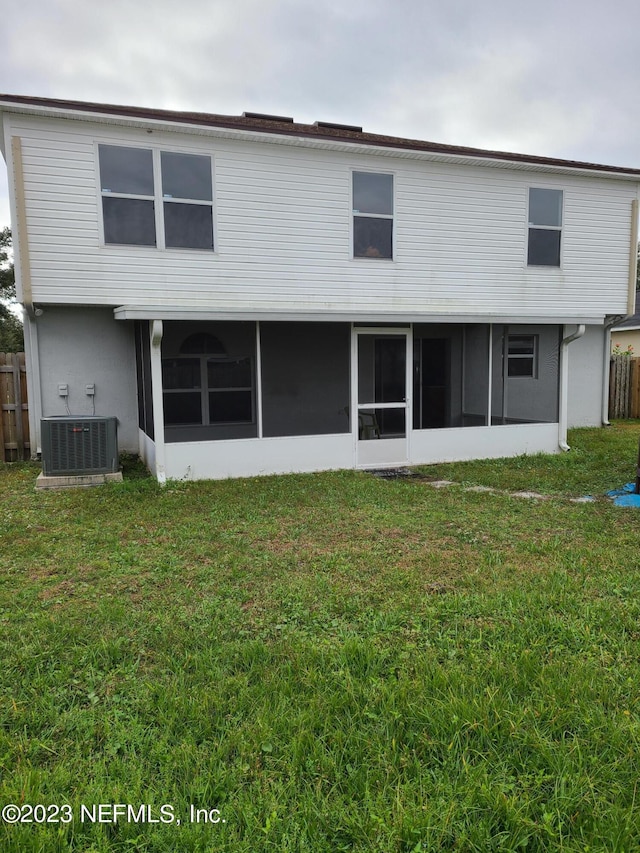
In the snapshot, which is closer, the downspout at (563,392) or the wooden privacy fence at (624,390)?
the downspout at (563,392)

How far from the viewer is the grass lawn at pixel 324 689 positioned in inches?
76.3

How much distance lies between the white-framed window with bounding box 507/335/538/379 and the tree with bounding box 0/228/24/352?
22161 millimetres

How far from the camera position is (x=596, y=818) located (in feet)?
6.30

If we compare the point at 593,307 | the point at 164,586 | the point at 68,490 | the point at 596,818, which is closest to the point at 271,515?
the point at 164,586

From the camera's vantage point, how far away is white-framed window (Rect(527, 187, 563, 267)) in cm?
1092

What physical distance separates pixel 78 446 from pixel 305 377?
4.06m

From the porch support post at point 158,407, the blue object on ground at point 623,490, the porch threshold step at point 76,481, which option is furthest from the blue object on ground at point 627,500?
the porch threshold step at point 76,481

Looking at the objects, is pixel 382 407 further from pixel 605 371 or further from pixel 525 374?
pixel 605 371

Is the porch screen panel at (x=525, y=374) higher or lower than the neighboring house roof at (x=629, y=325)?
lower

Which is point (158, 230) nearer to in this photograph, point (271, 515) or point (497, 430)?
point (271, 515)

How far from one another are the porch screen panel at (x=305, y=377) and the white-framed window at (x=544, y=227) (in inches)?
184

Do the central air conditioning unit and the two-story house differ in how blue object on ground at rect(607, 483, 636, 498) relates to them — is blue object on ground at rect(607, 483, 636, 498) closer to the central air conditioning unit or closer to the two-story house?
the two-story house

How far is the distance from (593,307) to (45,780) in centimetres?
1223

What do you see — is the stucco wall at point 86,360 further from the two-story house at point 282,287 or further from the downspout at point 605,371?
the downspout at point 605,371
